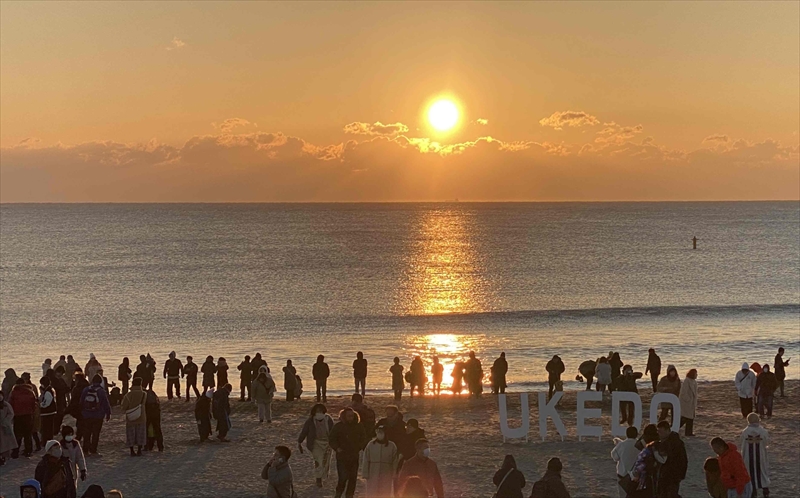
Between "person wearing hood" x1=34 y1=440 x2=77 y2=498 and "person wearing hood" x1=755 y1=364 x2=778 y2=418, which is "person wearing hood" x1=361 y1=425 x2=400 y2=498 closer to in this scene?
"person wearing hood" x1=34 y1=440 x2=77 y2=498

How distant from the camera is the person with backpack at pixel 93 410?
52.5 feet

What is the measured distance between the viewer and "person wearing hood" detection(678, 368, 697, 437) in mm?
17344

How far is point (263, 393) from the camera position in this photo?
2006 cm

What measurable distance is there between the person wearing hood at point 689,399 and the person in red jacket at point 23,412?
40.4 feet

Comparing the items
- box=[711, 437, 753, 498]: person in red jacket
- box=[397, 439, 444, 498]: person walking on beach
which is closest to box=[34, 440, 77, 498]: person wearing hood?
box=[397, 439, 444, 498]: person walking on beach

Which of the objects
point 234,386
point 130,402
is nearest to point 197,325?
point 234,386

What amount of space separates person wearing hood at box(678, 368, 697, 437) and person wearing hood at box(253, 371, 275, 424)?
28.8ft

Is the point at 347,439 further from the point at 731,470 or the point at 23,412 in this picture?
the point at 23,412

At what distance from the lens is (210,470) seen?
1548 cm

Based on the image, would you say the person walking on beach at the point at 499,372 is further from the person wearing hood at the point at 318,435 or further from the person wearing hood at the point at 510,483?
the person wearing hood at the point at 510,483

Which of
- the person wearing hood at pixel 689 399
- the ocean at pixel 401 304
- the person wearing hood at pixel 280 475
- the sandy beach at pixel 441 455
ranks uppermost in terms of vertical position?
the ocean at pixel 401 304

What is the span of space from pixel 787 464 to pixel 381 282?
71.0m

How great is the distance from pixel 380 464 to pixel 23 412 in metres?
8.24

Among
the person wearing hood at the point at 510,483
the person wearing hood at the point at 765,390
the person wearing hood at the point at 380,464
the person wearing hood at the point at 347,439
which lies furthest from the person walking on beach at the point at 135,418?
the person wearing hood at the point at 765,390
